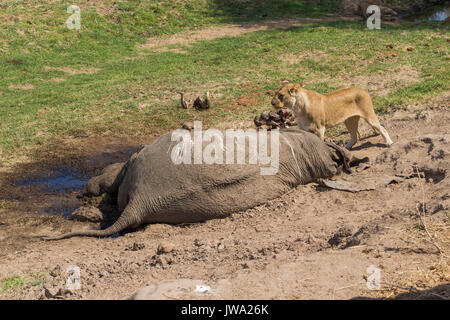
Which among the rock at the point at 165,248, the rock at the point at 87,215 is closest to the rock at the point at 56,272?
the rock at the point at 165,248

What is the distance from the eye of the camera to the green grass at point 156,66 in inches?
424

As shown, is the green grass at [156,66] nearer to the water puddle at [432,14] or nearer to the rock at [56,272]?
the rock at [56,272]

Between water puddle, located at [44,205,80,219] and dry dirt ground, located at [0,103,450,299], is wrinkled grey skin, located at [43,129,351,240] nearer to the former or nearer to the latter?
dry dirt ground, located at [0,103,450,299]

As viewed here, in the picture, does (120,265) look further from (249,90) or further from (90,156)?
(249,90)

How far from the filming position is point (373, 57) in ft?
44.2

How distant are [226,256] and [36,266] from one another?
222 centimetres

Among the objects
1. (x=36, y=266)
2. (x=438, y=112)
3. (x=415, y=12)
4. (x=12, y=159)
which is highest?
(x=415, y=12)

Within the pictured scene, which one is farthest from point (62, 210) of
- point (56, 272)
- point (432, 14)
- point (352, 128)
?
point (432, 14)

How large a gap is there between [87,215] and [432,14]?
1986 centimetres

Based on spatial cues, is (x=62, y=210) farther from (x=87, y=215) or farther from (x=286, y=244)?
(x=286, y=244)

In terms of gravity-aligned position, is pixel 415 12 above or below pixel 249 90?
above

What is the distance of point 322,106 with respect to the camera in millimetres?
7832

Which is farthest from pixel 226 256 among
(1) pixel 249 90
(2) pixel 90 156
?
(1) pixel 249 90

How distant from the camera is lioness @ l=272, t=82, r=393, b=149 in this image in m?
7.66
